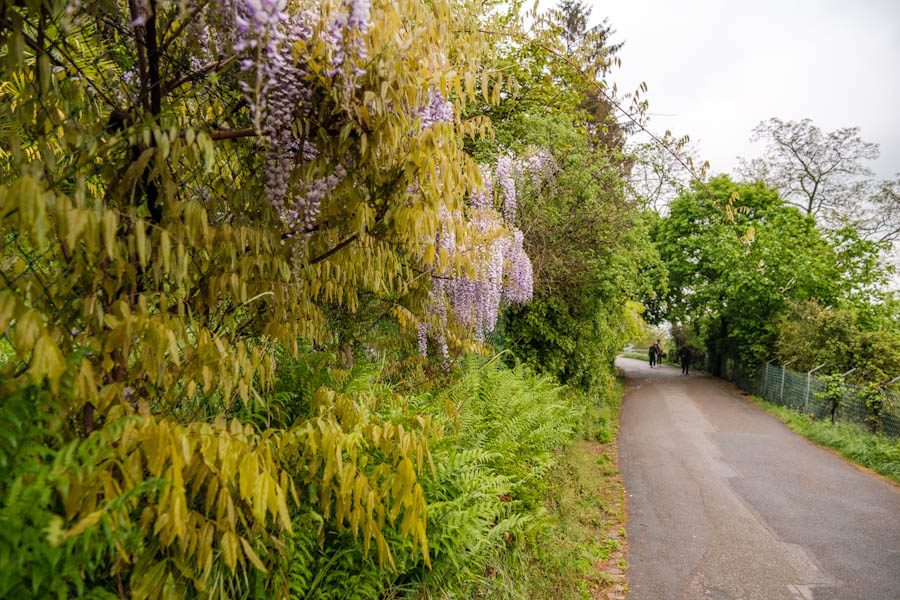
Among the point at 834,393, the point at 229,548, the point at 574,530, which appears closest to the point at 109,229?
the point at 229,548

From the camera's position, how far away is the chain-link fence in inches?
415

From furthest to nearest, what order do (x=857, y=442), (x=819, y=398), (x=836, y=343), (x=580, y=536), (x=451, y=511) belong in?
(x=836, y=343) → (x=819, y=398) → (x=857, y=442) → (x=580, y=536) → (x=451, y=511)

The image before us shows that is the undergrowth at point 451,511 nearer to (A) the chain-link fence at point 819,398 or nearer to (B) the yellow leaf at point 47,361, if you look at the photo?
(B) the yellow leaf at point 47,361

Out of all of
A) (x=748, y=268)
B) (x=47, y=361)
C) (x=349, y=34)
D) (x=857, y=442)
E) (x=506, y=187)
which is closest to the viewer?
(x=47, y=361)

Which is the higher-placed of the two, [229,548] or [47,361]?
[47,361]

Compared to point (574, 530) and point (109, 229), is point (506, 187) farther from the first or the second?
point (109, 229)

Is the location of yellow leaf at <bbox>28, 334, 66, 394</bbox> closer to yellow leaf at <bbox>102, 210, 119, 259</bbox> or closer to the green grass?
yellow leaf at <bbox>102, 210, 119, 259</bbox>

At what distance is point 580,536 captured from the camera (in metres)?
5.42

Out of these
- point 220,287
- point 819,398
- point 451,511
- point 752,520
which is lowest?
point 752,520

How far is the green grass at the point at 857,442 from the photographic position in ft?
29.6

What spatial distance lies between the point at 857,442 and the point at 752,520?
222 inches

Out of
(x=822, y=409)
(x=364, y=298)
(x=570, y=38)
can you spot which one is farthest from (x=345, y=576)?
(x=570, y=38)

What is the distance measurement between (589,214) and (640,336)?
45.4ft

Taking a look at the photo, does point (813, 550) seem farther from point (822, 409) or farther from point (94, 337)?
point (822, 409)
